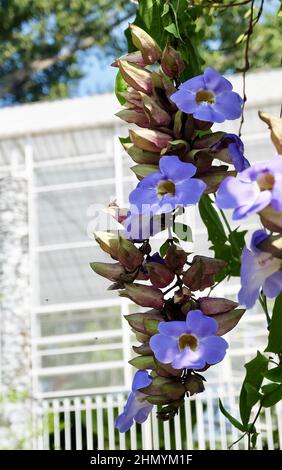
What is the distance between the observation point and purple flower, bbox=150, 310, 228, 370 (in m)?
0.36

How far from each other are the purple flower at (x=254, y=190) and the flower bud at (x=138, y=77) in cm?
12

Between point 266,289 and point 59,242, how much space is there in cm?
687

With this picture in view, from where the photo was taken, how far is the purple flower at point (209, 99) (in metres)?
0.38

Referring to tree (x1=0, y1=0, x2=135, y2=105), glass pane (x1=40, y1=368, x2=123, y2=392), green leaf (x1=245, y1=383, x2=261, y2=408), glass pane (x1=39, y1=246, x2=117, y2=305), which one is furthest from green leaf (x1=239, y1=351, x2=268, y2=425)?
tree (x1=0, y1=0, x2=135, y2=105)

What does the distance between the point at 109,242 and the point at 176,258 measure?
0.04m

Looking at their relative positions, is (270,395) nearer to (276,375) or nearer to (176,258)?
(276,375)

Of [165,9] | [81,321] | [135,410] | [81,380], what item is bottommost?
[135,410]

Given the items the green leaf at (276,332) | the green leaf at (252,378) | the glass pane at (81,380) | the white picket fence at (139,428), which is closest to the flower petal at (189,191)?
the green leaf at (276,332)

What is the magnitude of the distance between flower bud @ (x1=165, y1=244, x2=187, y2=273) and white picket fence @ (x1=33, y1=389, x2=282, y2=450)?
4.49 m

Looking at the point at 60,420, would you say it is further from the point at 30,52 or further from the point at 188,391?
the point at 188,391

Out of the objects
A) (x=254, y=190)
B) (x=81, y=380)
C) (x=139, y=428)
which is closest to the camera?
(x=254, y=190)

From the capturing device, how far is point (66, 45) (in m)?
8.05

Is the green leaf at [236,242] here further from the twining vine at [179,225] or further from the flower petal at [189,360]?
the flower petal at [189,360]

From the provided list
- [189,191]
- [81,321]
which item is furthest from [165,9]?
[81,321]
